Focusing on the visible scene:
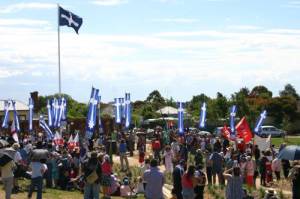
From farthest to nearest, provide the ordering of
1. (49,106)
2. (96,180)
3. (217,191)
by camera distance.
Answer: (49,106), (217,191), (96,180)

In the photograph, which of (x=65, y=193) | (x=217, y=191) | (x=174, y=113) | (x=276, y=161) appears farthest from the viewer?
(x=174, y=113)

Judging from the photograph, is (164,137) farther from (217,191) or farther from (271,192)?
(271,192)

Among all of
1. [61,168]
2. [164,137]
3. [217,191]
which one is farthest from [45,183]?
[164,137]

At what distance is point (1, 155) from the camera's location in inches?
619

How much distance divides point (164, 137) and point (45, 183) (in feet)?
55.1

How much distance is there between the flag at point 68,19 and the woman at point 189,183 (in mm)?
22485

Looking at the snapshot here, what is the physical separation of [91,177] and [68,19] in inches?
889

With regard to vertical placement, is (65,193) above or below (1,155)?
below

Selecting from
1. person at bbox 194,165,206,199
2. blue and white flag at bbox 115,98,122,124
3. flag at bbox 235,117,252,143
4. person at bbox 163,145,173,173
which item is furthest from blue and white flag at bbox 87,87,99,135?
person at bbox 194,165,206,199

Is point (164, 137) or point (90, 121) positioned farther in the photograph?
point (164, 137)

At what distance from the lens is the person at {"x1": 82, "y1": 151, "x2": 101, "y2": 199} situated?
16.3m

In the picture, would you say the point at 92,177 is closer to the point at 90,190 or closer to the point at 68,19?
the point at 90,190

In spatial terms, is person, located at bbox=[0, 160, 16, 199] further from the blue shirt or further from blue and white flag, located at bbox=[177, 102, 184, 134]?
blue and white flag, located at bbox=[177, 102, 184, 134]

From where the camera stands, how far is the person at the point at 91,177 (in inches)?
642
